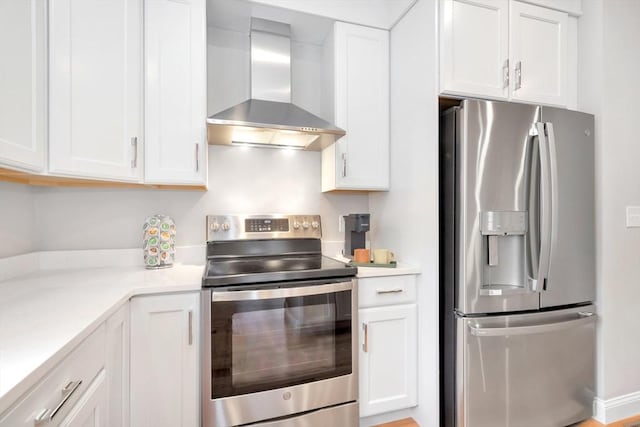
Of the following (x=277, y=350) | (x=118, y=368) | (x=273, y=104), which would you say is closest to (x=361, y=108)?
(x=273, y=104)

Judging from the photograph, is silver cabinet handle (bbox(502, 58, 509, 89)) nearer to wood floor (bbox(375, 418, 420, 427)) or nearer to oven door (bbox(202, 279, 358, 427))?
oven door (bbox(202, 279, 358, 427))

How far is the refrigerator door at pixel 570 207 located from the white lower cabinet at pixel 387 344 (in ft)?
2.37

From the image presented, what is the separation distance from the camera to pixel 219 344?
142 cm

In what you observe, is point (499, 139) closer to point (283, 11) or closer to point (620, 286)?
point (620, 286)

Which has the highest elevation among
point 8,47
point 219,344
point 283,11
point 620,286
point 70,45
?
point 283,11

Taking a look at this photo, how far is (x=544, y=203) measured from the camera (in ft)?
5.34

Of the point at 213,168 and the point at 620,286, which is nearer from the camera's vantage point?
the point at 620,286

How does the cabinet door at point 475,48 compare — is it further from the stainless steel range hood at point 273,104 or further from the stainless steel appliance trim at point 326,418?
the stainless steel appliance trim at point 326,418

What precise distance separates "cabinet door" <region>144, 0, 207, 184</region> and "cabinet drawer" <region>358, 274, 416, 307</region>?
3.61ft

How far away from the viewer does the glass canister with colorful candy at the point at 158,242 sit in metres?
1.76

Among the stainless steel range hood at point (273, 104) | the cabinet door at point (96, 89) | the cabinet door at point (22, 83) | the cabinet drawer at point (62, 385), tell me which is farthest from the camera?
the stainless steel range hood at point (273, 104)

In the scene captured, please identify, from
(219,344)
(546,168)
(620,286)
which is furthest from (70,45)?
(620,286)

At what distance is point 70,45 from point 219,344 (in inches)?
56.6

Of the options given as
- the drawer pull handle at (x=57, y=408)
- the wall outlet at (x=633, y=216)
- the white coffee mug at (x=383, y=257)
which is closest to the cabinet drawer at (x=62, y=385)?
the drawer pull handle at (x=57, y=408)
